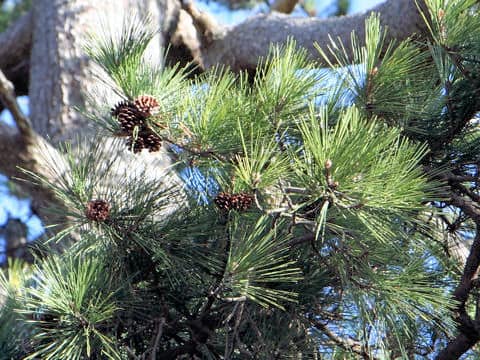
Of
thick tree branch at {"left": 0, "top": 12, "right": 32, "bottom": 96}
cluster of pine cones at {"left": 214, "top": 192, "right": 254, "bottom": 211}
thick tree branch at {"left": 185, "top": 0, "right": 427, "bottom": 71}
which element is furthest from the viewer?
thick tree branch at {"left": 0, "top": 12, "right": 32, "bottom": 96}

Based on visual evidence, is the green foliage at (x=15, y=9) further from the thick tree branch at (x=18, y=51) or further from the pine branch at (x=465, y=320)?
the pine branch at (x=465, y=320)

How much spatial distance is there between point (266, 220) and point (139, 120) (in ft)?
0.75

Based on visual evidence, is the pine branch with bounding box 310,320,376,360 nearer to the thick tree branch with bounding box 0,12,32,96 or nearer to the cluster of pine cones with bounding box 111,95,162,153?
the cluster of pine cones with bounding box 111,95,162,153

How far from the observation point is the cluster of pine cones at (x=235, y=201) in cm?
108

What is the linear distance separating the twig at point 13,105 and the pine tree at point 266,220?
1.71 ft

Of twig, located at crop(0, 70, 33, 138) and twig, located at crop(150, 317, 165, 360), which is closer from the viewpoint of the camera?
twig, located at crop(150, 317, 165, 360)

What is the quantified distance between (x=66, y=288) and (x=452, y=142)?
2.17 ft

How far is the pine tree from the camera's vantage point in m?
1.08

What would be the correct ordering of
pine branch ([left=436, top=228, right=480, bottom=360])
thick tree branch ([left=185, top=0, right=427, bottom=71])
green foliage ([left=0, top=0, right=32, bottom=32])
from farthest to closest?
1. green foliage ([left=0, top=0, right=32, bottom=32])
2. thick tree branch ([left=185, top=0, right=427, bottom=71])
3. pine branch ([left=436, top=228, right=480, bottom=360])

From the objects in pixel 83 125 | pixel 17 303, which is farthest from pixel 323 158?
pixel 83 125

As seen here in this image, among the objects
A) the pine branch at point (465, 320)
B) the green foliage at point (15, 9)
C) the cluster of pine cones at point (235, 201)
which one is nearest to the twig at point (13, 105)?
the cluster of pine cones at point (235, 201)

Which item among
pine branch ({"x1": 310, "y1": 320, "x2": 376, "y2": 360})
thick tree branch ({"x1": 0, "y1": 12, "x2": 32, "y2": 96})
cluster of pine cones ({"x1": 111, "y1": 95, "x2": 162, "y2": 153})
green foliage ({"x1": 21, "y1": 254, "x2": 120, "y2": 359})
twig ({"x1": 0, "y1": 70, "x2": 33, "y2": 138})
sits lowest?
green foliage ({"x1": 21, "y1": 254, "x2": 120, "y2": 359})

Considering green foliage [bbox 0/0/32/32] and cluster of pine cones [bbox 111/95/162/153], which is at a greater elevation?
green foliage [bbox 0/0/32/32]

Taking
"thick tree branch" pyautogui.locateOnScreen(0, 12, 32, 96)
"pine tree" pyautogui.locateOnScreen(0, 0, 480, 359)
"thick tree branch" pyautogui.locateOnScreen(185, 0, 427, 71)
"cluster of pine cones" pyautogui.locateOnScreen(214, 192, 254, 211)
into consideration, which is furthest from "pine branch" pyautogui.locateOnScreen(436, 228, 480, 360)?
"thick tree branch" pyautogui.locateOnScreen(0, 12, 32, 96)
